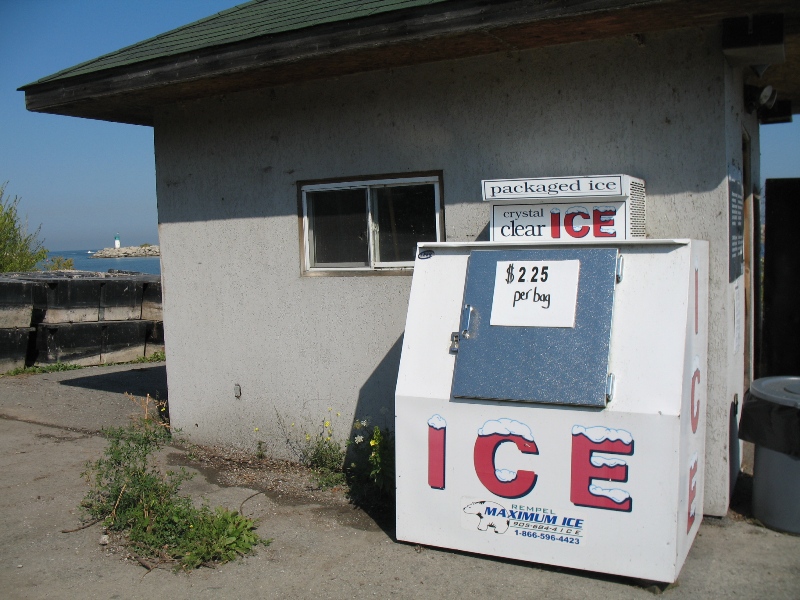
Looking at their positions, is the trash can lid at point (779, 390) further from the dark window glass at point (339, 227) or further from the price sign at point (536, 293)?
the dark window glass at point (339, 227)

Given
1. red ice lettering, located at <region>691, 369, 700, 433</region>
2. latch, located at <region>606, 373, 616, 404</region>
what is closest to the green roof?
latch, located at <region>606, 373, 616, 404</region>

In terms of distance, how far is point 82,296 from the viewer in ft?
37.0

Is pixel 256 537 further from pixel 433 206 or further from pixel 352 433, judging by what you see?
pixel 433 206

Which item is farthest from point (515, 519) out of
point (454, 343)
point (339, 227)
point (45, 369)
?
point (45, 369)

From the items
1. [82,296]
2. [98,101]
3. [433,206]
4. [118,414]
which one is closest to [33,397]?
[118,414]

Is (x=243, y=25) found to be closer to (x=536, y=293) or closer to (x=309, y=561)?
(x=536, y=293)

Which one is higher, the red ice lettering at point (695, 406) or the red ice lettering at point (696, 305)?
the red ice lettering at point (696, 305)

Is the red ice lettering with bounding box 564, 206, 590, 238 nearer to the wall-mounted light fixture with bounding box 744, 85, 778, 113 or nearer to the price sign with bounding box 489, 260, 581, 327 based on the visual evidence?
the price sign with bounding box 489, 260, 581, 327

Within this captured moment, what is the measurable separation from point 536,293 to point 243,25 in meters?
3.25

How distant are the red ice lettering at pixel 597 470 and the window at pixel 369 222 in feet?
6.77

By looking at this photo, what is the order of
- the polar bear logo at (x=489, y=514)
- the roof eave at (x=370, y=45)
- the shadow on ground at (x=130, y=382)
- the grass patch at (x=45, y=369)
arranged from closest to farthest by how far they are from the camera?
the polar bear logo at (x=489, y=514) → the roof eave at (x=370, y=45) → the shadow on ground at (x=130, y=382) → the grass patch at (x=45, y=369)

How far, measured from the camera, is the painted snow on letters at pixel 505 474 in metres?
3.98

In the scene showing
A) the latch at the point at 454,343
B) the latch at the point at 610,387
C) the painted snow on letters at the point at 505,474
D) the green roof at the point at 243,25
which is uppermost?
the green roof at the point at 243,25

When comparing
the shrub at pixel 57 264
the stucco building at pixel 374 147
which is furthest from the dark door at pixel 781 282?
the shrub at pixel 57 264
